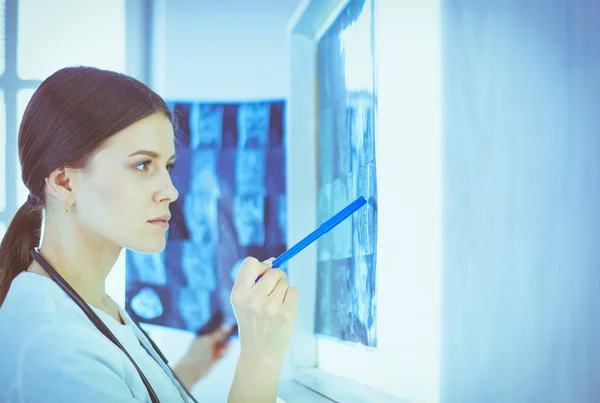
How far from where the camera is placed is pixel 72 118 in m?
0.74

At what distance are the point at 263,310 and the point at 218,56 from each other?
67 cm

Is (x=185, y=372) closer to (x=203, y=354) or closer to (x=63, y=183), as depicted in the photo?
(x=203, y=354)

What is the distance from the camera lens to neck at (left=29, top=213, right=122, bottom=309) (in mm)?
771

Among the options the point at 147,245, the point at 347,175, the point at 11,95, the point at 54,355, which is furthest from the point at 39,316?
the point at 11,95

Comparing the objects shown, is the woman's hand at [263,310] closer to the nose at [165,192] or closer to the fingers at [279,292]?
the fingers at [279,292]

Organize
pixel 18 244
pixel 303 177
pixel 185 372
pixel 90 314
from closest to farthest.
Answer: pixel 90 314 < pixel 18 244 < pixel 303 177 < pixel 185 372

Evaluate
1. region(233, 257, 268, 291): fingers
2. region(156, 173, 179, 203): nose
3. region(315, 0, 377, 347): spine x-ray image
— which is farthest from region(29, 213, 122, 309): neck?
region(315, 0, 377, 347): spine x-ray image

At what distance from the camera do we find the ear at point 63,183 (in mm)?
750

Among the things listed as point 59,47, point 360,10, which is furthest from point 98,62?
point 360,10

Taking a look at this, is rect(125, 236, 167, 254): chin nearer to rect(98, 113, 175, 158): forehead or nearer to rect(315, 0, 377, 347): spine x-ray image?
rect(98, 113, 175, 158): forehead

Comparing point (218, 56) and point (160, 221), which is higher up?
point (218, 56)

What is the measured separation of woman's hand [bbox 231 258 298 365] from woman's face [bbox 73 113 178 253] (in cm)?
17

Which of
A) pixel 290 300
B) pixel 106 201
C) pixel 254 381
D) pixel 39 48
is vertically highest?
pixel 39 48

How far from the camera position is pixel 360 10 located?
2.21 feet
